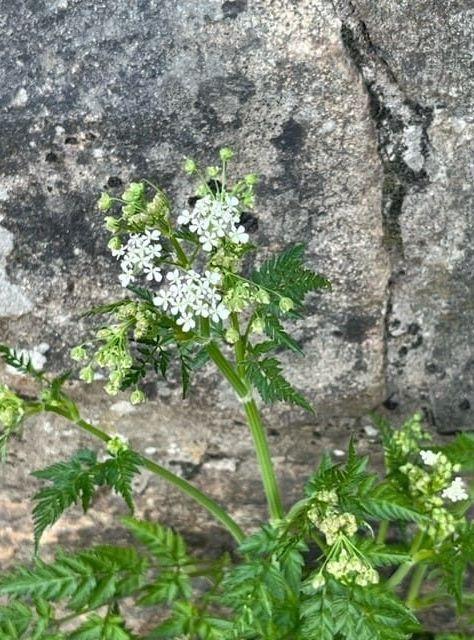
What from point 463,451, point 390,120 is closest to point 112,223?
point 390,120

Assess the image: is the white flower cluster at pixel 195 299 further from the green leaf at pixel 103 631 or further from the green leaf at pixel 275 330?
the green leaf at pixel 103 631

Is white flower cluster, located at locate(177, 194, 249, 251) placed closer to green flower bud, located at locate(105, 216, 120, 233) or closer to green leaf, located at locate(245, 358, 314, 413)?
green flower bud, located at locate(105, 216, 120, 233)

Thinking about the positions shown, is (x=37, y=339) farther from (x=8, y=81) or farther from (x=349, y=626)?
(x=349, y=626)

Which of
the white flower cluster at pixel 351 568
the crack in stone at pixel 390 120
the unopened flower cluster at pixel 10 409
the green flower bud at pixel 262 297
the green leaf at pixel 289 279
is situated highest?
the crack in stone at pixel 390 120

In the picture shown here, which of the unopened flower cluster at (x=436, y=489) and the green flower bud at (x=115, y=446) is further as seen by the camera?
the unopened flower cluster at (x=436, y=489)

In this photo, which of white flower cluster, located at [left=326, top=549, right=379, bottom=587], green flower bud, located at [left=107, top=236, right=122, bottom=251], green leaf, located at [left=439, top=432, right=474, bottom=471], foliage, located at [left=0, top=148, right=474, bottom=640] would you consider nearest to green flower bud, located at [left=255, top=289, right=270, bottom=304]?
foliage, located at [left=0, top=148, right=474, bottom=640]

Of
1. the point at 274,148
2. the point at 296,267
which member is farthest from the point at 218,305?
the point at 274,148

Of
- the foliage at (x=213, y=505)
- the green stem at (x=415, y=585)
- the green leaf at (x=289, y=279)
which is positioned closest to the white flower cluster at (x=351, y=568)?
the foliage at (x=213, y=505)
